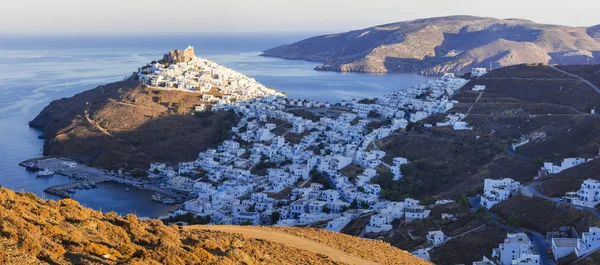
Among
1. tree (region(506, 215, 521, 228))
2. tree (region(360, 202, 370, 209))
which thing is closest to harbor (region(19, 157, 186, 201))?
tree (region(360, 202, 370, 209))

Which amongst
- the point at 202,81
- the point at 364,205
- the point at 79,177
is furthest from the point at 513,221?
the point at 202,81

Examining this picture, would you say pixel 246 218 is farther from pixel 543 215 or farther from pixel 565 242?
pixel 565 242

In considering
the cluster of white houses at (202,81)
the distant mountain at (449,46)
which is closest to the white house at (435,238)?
the cluster of white houses at (202,81)

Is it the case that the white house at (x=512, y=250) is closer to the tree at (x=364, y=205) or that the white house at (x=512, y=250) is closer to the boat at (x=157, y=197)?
the tree at (x=364, y=205)

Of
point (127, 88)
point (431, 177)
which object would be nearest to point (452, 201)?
point (431, 177)

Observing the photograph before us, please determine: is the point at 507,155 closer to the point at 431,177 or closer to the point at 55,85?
the point at 431,177
